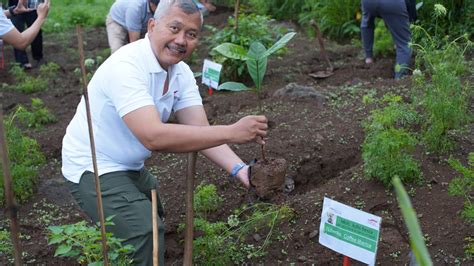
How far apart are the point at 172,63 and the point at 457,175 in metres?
1.86

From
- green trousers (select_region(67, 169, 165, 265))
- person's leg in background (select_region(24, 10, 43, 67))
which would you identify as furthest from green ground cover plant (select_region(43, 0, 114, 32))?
green trousers (select_region(67, 169, 165, 265))

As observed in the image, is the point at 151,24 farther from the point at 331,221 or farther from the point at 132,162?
the point at 331,221

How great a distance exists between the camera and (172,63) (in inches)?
119

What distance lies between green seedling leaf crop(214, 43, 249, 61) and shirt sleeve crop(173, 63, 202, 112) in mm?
251

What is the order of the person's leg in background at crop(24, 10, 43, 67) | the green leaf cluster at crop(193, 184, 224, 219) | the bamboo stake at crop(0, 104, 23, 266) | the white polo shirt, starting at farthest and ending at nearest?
the person's leg in background at crop(24, 10, 43, 67) → the green leaf cluster at crop(193, 184, 224, 219) → the white polo shirt → the bamboo stake at crop(0, 104, 23, 266)

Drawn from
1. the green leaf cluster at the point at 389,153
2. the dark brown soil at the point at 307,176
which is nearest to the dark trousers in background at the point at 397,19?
the dark brown soil at the point at 307,176

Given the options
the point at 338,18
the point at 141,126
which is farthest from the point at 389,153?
the point at 338,18

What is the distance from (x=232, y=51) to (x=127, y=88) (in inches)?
32.0

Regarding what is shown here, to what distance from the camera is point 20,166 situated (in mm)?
4695

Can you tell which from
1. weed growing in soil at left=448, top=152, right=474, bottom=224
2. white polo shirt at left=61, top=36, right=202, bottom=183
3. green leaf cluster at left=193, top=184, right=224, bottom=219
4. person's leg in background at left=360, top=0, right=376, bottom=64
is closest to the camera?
white polo shirt at left=61, top=36, right=202, bottom=183

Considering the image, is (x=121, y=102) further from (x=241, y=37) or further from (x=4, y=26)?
(x=241, y=37)

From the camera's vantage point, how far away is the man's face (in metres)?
2.97

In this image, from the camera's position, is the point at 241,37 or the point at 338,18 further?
the point at 338,18

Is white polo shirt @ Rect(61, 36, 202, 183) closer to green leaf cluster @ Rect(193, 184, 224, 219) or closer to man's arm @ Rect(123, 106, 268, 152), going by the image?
man's arm @ Rect(123, 106, 268, 152)
